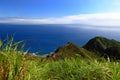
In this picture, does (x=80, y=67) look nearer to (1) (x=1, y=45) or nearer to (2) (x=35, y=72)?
(2) (x=35, y=72)

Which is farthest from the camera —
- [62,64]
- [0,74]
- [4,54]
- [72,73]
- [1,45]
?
[62,64]

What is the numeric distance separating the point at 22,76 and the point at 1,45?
53.9 inches

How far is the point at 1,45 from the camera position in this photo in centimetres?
748

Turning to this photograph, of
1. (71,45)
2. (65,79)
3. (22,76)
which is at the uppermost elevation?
(22,76)

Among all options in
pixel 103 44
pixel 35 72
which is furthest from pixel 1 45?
pixel 103 44

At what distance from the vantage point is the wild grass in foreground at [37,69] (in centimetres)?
645

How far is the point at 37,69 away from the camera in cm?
814

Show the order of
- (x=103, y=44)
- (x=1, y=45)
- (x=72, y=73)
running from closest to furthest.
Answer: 1. (x=1, y=45)
2. (x=72, y=73)
3. (x=103, y=44)

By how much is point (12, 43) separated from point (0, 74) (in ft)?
5.72

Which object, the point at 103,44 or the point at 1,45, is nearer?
the point at 1,45

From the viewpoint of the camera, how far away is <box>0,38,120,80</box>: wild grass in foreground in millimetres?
6449

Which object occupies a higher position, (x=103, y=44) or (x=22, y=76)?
(x=22, y=76)

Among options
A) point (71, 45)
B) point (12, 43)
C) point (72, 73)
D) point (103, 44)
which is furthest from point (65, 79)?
point (103, 44)

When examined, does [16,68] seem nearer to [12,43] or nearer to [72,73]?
[12,43]
